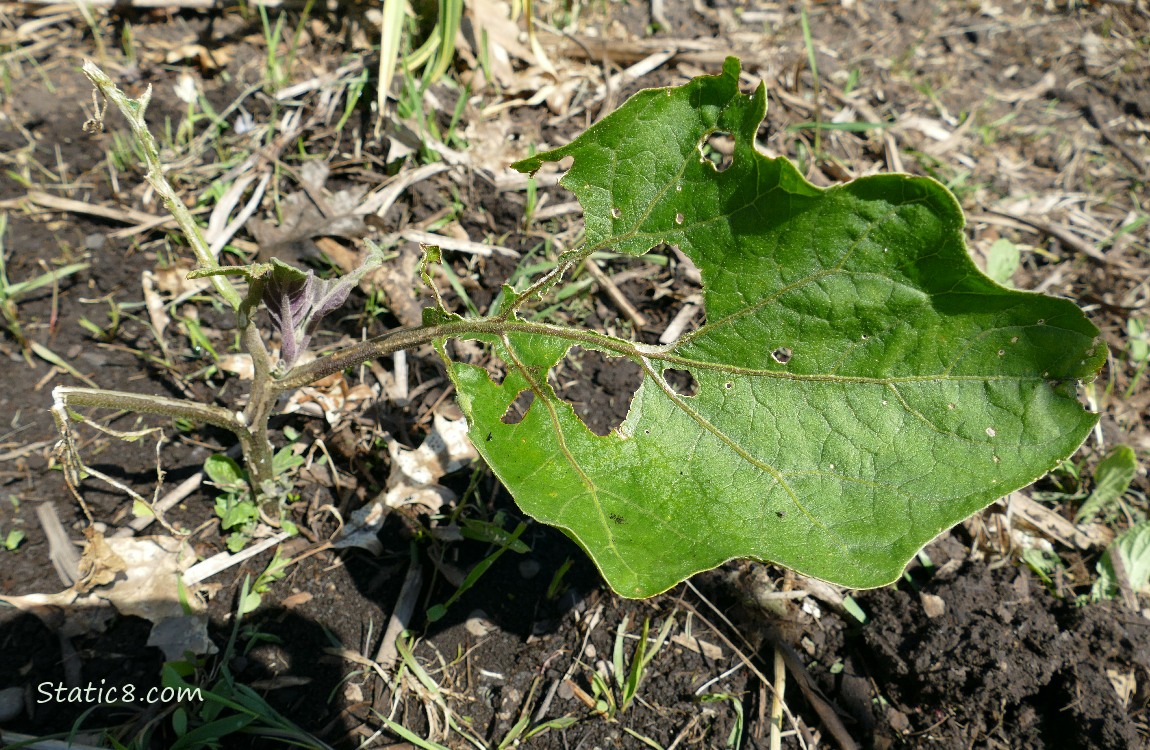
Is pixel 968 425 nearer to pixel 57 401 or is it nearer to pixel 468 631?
pixel 468 631

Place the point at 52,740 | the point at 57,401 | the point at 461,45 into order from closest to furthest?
the point at 57,401 → the point at 52,740 → the point at 461,45

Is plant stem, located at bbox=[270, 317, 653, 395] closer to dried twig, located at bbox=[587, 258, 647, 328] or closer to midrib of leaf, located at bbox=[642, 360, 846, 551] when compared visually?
midrib of leaf, located at bbox=[642, 360, 846, 551]

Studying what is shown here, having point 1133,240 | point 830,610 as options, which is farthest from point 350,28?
point 1133,240

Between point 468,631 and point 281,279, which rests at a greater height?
point 281,279

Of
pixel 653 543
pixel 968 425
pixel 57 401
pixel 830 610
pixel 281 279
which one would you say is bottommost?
pixel 830 610

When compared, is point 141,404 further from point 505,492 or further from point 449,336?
point 505,492

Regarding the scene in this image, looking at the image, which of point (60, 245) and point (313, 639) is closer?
point (313, 639)

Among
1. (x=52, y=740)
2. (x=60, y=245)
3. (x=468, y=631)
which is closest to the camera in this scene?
(x=52, y=740)

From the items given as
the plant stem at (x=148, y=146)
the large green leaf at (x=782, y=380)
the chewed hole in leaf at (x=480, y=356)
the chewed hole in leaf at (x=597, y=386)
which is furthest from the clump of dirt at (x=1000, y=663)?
the plant stem at (x=148, y=146)

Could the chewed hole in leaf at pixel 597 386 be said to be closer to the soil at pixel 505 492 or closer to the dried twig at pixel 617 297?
the soil at pixel 505 492
